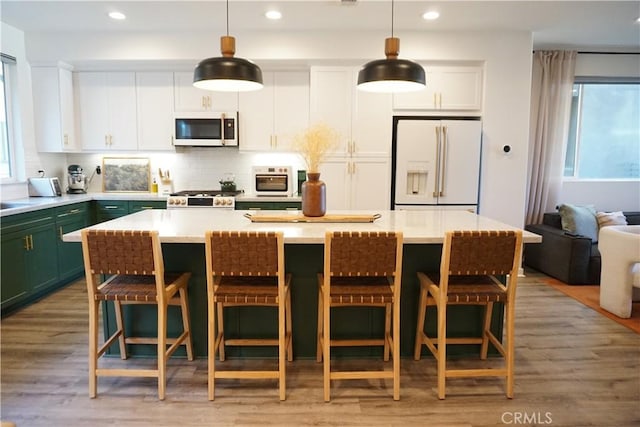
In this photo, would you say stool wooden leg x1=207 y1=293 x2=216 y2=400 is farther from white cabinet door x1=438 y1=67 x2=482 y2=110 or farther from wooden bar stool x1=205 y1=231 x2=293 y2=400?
white cabinet door x1=438 y1=67 x2=482 y2=110

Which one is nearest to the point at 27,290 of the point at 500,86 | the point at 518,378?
the point at 518,378

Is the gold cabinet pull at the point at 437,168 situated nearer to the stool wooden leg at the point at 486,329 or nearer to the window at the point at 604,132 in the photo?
the stool wooden leg at the point at 486,329

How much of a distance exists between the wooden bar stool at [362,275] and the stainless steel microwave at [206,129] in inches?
116

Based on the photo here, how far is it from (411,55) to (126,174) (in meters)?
3.67

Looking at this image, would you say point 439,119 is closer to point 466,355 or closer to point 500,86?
point 500,86

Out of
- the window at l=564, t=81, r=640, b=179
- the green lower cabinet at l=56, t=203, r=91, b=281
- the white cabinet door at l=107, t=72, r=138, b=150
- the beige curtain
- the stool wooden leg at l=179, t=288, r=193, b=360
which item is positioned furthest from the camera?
the window at l=564, t=81, r=640, b=179

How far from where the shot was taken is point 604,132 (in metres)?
5.50

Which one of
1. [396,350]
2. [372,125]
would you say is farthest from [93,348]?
[372,125]

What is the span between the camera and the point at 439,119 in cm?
457

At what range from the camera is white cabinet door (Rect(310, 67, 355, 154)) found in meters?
4.56

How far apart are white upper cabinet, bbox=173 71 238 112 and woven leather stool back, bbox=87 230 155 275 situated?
2.99 m

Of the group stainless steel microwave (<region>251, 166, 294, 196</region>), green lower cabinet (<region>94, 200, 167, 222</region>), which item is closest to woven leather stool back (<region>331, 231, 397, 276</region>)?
stainless steel microwave (<region>251, 166, 294, 196</region>)

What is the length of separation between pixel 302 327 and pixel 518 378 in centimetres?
135

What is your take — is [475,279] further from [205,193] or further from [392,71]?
[205,193]
